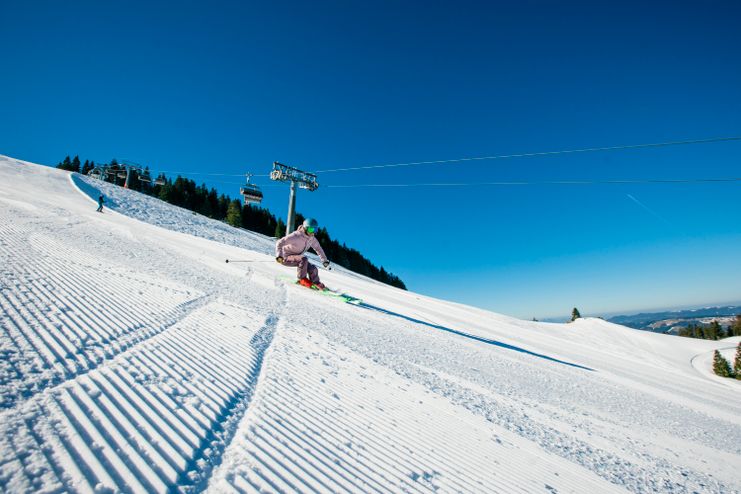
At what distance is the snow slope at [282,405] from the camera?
196 cm

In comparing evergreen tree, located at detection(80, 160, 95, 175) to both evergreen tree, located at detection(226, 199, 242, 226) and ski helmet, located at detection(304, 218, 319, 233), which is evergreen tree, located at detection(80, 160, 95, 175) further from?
ski helmet, located at detection(304, 218, 319, 233)

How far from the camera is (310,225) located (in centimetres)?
1030

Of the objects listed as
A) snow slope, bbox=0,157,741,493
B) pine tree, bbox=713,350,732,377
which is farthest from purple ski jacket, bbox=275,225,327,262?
pine tree, bbox=713,350,732,377

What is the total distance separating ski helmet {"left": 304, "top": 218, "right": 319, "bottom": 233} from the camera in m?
10.3

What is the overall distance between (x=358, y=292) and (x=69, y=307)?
32.9 feet

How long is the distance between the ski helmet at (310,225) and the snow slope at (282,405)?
2.85 meters

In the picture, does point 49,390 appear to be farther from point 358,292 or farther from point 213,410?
point 358,292

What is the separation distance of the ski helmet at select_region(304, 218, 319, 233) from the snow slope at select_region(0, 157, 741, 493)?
9.35 feet

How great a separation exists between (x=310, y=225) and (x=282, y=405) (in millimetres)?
7753

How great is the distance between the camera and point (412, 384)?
4387mm

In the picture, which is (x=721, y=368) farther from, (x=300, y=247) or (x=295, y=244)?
(x=295, y=244)

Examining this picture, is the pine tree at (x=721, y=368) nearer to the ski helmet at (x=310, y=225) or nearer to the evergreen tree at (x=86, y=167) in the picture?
the ski helmet at (x=310, y=225)

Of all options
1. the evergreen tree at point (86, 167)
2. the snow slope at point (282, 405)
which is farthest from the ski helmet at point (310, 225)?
the evergreen tree at point (86, 167)

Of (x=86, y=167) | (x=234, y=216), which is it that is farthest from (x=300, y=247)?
(x=86, y=167)
